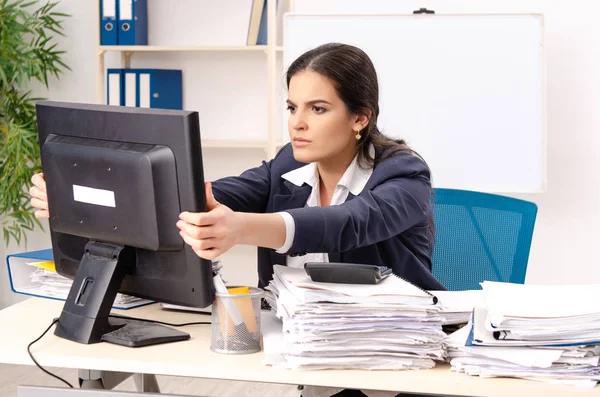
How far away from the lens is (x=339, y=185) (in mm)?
1798

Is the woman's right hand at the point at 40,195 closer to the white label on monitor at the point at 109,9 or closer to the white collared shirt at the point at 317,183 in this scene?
the white collared shirt at the point at 317,183

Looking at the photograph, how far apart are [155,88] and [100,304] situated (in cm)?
263

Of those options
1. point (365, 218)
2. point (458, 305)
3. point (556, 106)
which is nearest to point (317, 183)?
point (365, 218)

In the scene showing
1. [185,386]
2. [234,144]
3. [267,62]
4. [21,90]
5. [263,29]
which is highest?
[263,29]

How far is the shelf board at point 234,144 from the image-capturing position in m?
3.71

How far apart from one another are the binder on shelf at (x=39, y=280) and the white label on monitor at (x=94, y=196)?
284 mm

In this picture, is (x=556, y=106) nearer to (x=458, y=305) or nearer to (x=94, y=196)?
(x=458, y=305)

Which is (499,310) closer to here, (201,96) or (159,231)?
(159,231)

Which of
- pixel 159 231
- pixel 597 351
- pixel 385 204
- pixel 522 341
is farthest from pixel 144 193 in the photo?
pixel 597 351

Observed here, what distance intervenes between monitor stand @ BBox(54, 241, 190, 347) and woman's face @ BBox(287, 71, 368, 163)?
49 centimetres

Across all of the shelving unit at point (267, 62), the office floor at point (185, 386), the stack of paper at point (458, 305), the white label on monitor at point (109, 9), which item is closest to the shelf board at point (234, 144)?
the shelving unit at point (267, 62)

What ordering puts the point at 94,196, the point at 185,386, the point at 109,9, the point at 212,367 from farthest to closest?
the point at 109,9 → the point at 185,386 → the point at 94,196 → the point at 212,367

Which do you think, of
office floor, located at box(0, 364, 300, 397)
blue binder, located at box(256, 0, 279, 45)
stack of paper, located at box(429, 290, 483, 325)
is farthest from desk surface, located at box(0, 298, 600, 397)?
blue binder, located at box(256, 0, 279, 45)

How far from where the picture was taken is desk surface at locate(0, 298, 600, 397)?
3.82 ft
